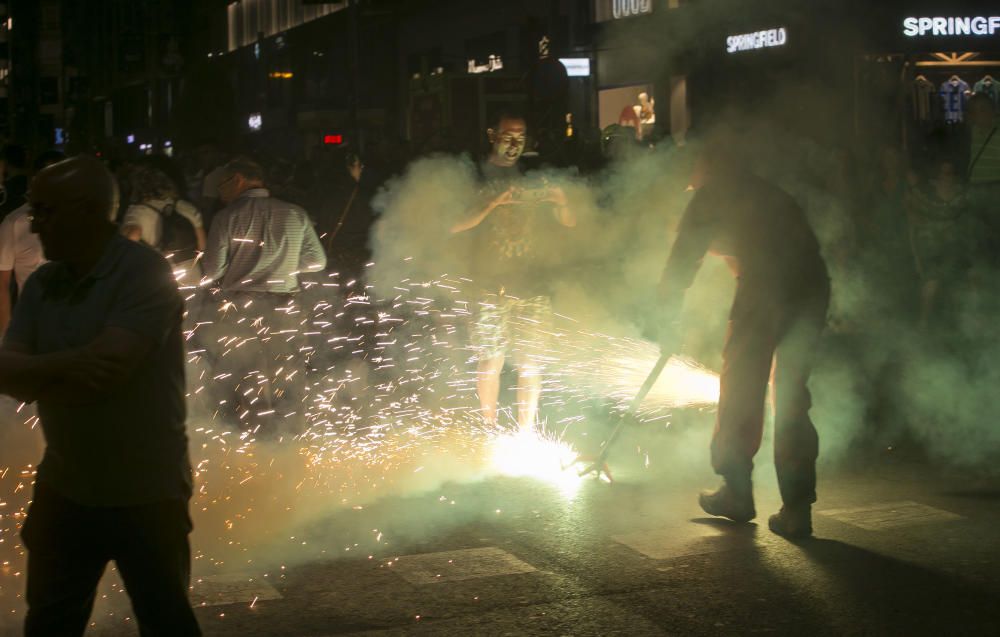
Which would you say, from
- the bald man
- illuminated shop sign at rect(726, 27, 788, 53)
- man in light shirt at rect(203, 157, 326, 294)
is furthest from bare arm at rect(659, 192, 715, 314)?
illuminated shop sign at rect(726, 27, 788, 53)

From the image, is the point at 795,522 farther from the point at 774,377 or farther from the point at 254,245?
the point at 254,245

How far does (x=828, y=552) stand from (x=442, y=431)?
9.45ft

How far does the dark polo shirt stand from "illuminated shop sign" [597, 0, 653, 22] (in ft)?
70.8

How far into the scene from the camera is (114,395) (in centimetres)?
331

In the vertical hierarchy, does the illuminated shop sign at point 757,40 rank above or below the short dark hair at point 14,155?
above

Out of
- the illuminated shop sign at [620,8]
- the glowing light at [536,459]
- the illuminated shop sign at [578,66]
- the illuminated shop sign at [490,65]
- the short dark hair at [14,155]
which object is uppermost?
the illuminated shop sign at [620,8]

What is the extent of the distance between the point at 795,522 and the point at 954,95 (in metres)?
13.2

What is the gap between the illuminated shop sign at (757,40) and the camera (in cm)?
1923

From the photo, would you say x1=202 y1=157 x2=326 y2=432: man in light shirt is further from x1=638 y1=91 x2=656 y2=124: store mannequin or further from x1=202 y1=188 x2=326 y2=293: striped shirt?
x1=638 y1=91 x2=656 y2=124: store mannequin

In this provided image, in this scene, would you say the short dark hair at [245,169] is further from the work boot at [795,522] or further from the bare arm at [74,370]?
the bare arm at [74,370]

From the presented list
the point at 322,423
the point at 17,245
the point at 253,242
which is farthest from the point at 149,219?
the point at 322,423

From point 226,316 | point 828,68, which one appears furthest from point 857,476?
point 828,68

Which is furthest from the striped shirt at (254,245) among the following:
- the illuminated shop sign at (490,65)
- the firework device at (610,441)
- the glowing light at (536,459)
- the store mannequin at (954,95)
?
the illuminated shop sign at (490,65)

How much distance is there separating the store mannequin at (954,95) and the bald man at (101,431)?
15.7 m
